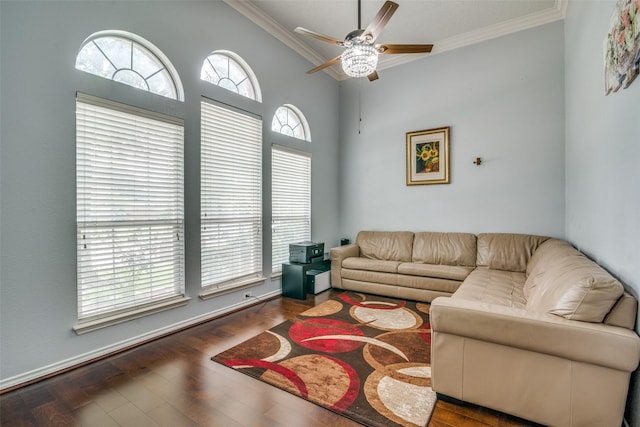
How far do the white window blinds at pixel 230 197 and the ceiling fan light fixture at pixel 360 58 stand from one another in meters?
1.56

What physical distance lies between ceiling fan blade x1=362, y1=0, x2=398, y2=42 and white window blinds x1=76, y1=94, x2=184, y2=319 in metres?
1.96

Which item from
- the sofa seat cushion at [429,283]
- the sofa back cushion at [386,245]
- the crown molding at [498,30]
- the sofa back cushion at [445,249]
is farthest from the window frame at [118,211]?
the crown molding at [498,30]

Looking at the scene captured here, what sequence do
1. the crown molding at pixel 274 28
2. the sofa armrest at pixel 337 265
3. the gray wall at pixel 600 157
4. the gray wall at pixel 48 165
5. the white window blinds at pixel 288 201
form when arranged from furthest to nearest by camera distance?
the sofa armrest at pixel 337 265
the white window blinds at pixel 288 201
the crown molding at pixel 274 28
the gray wall at pixel 48 165
the gray wall at pixel 600 157

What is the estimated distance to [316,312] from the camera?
3357 millimetres

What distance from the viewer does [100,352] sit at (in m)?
2.32

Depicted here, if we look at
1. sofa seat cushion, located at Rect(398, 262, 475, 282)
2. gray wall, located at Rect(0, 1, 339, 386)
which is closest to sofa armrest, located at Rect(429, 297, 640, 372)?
sofa seat cushion, located at Rect(398, 262, 475, 282)

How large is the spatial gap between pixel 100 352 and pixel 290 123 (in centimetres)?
350

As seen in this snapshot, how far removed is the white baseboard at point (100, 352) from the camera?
1951 millimetres

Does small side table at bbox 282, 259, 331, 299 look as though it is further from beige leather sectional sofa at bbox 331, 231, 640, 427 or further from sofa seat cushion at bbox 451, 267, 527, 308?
beige leather sectional sofa at bbox 331, 231, 640, 427

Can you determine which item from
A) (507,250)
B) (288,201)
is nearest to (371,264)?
(288,201)

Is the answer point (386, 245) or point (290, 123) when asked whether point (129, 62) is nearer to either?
point (290, 123)

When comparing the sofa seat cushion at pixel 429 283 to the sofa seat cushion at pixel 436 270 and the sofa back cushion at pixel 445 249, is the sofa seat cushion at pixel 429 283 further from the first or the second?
the sofa back cushion at pixel 445 249

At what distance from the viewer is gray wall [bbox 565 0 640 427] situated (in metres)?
1.57

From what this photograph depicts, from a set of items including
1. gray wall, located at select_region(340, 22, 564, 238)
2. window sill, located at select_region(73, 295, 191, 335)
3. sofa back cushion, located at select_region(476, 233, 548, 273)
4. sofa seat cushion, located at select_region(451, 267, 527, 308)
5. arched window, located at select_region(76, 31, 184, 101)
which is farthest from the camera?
gray wall, located at select_region(340, 22, 564, 238)
